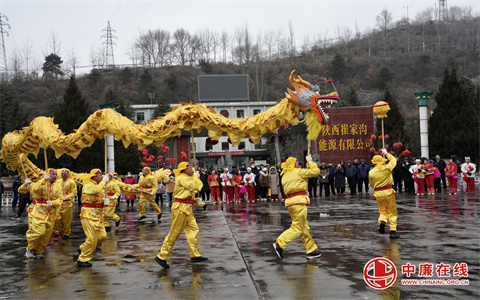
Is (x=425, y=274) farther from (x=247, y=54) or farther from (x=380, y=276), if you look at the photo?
(x=247, y=54)

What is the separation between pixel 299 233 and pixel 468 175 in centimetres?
1400

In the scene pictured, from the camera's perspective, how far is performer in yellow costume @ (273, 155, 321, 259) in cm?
799

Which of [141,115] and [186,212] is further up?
[141,115]

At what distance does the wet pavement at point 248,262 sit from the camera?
6.04 meters

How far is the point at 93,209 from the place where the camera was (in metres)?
8.51

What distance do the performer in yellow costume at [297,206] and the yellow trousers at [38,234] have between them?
4.27 m

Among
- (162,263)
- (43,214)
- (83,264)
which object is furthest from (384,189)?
(43,214)

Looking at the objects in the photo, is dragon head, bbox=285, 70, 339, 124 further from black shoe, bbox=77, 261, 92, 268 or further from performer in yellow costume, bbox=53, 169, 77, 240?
performer in yellow costume, bbox=53, 169, 77, 240

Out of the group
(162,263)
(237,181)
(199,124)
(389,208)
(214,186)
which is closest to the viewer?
(162,263)

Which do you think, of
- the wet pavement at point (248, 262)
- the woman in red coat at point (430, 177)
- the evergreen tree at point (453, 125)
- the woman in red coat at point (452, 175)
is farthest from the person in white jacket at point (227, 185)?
the evergreen tree at point (453, 125)

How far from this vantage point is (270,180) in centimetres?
2062

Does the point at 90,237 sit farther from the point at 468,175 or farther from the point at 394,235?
the point at 468,175

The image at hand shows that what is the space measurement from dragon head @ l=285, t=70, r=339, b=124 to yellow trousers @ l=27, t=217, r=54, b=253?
201 inches

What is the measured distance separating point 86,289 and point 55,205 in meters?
3.34
